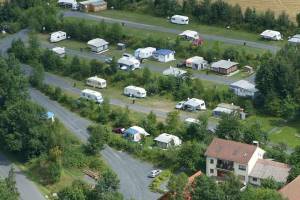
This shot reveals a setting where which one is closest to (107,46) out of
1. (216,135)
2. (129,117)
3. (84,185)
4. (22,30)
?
(22,30)

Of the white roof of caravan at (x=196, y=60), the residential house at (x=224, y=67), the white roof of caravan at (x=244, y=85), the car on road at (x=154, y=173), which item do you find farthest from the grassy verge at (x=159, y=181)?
the white roof of caravan at (x=196, y=60)

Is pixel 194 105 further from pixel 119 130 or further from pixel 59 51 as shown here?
pixel 59 51

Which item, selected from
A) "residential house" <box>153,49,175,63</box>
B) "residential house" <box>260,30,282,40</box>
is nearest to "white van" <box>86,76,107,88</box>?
"residential house" <box>153,49,175,63</box>

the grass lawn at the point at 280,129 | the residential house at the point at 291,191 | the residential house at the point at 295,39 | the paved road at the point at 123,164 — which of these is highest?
the residential house at the point at 295,39

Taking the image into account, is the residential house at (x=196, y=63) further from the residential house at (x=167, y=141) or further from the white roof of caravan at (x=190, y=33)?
the residential house at (x=167, y=141)

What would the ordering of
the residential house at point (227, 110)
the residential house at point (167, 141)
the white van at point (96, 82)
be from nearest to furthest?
the residential house at point (167, 141), the residential house at point (227, 110), the white van at point (96, 82)

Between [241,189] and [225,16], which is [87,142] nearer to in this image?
[241,189]
